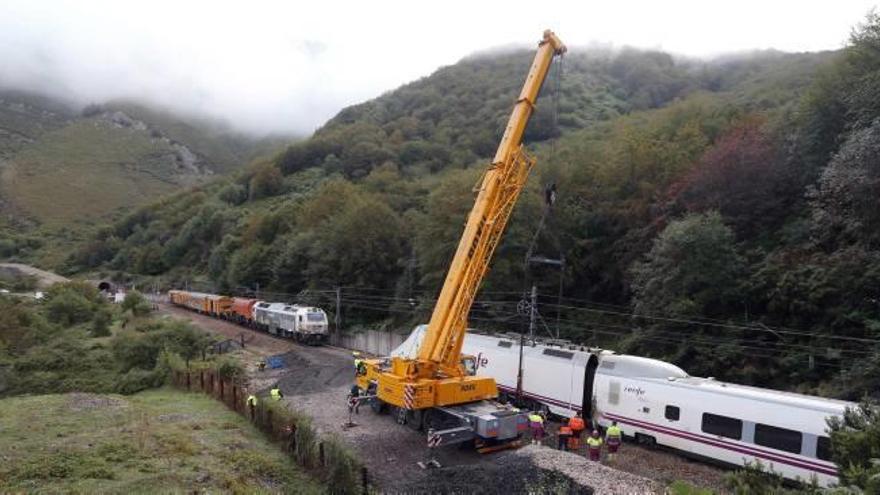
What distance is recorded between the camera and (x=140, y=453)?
51.3 ft

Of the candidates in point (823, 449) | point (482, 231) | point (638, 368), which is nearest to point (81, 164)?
point (482, 231)

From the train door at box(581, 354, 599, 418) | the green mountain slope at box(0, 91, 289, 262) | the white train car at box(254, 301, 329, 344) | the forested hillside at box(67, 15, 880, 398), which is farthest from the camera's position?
the green mountain slope at box(0, 91, 289, 262)

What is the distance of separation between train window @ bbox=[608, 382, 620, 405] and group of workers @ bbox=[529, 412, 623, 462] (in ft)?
2.31

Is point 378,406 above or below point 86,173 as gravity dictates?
below

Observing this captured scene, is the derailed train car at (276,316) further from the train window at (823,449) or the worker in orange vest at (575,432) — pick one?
the train window at (823,449)

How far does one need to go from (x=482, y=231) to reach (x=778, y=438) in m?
9.81

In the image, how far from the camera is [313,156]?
108 meters

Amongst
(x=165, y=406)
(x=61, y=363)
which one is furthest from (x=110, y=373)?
(x=165, y=406)

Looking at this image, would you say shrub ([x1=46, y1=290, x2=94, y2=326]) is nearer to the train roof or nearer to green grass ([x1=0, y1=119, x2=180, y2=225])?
the train roof

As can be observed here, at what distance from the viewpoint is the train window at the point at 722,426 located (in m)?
15.5

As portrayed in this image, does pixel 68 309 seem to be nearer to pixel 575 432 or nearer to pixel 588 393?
pixel 588 393

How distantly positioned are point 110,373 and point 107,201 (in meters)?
120

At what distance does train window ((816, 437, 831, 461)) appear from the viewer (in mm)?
13609

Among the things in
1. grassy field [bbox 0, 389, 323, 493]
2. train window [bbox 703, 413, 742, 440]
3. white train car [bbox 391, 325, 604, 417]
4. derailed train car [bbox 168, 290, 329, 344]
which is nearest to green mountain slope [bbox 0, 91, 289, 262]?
derailed train car [bbox 168, 290, 329, 344]
